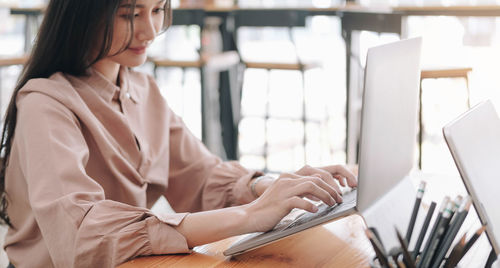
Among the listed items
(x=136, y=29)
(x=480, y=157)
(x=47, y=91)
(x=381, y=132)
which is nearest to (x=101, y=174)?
(x=47, y=91)

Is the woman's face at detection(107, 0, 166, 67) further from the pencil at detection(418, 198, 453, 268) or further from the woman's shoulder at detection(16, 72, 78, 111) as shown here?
the pencil at detection(418, 198, 453, 268)

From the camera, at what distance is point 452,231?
866mm

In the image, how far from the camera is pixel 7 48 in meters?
5.59

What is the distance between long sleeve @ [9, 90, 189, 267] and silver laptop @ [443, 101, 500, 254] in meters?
0.48

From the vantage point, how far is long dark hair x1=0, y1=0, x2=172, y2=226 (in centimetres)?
137

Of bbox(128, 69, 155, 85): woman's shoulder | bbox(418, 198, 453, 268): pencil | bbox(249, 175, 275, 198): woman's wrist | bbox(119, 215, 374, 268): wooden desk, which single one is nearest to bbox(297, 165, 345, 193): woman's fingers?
bbox(119, 215, 374, 268): wooden desk

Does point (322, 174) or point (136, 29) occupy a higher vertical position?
point (136, 29)

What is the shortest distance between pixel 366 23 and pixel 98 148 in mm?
2073

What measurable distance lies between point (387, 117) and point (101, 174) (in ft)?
2.24

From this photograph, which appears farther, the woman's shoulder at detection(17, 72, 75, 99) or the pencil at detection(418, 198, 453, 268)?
the woman's shoulder at detection(17, 72, 75, 99)

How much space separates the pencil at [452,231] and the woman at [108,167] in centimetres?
25

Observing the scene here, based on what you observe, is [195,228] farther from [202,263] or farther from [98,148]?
[98,148]

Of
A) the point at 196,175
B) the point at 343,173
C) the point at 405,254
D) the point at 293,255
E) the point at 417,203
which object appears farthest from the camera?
the point at 196,175

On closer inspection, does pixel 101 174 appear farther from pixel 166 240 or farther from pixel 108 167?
pixel 166 240
